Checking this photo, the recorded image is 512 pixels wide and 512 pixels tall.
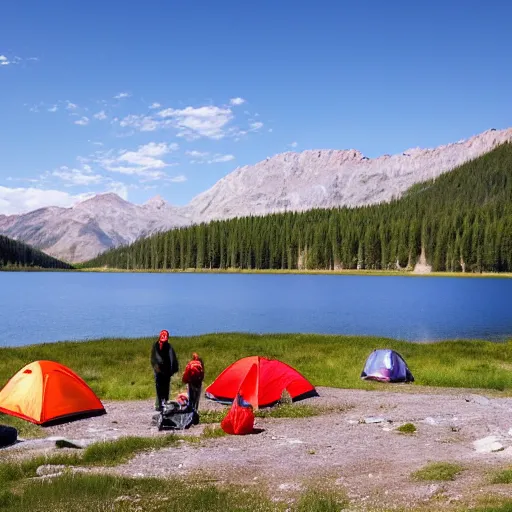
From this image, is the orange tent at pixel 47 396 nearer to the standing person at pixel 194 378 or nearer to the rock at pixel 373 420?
the standing person at pixel 194 378

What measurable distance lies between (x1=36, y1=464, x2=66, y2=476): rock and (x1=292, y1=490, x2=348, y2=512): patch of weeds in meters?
6.36

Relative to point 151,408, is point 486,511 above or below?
above

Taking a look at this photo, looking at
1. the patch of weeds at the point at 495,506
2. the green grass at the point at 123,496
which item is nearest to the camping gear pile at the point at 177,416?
the green grass at the point at 123,496

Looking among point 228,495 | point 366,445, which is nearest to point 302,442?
point 366,445

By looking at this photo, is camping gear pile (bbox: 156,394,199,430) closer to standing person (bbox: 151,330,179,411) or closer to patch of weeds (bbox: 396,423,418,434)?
standing person (bbox: 151,330,179,411)

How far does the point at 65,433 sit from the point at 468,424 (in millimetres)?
14292

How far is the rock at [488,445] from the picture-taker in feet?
54.1

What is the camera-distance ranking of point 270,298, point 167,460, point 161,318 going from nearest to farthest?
1. point 167,460
2. point 161,318
3. point 270,298

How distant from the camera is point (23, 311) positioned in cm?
7531

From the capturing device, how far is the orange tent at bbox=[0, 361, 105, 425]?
21.3 metres

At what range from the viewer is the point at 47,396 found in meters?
21.5

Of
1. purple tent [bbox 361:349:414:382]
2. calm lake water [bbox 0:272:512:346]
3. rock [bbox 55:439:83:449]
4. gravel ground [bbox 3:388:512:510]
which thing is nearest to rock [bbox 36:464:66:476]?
gravel ground [bbox 3:388:512:510]

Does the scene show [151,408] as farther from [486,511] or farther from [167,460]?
[486,511]

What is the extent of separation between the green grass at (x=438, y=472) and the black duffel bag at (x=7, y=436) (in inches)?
489
